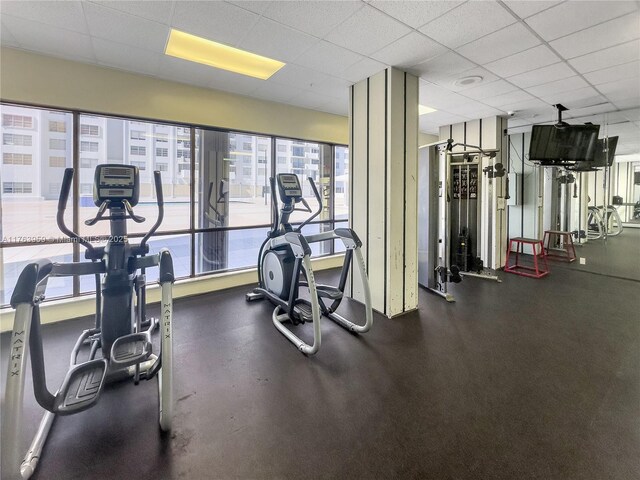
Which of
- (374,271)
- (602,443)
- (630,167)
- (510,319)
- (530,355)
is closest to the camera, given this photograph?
(602,443)

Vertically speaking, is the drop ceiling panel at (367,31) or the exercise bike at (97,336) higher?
the drop ceiling panel at (367,31)

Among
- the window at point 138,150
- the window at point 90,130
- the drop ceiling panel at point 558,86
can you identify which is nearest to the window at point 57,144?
the window at point 90,130

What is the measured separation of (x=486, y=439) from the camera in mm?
1871

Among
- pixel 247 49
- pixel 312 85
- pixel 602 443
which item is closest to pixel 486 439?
pixel 602 443

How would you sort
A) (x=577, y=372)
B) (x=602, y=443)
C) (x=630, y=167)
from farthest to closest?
(x=630, y=167)
(x=577, y=372)
(x=602, y=443)

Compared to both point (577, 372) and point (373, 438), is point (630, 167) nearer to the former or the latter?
point (577, 372)

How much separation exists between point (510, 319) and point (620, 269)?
3712 millimetres

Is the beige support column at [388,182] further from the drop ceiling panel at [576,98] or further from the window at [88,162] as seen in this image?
the window at [88,162]

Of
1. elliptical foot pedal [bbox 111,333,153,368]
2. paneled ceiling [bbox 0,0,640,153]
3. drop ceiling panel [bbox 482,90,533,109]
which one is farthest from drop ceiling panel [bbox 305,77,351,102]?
elliptical foot pedal [bbox 111,333,153,368]

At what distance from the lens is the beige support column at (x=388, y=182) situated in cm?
362

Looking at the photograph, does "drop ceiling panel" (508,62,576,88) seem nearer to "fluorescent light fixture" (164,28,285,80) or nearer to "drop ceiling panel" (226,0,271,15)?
"fluorescent light fixture" (164,28,285,80)

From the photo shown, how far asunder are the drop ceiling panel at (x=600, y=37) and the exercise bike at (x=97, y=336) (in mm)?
4142

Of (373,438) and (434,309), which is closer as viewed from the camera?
(373,438)

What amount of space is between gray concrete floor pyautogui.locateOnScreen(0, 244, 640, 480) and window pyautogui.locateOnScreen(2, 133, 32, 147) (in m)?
2.08
